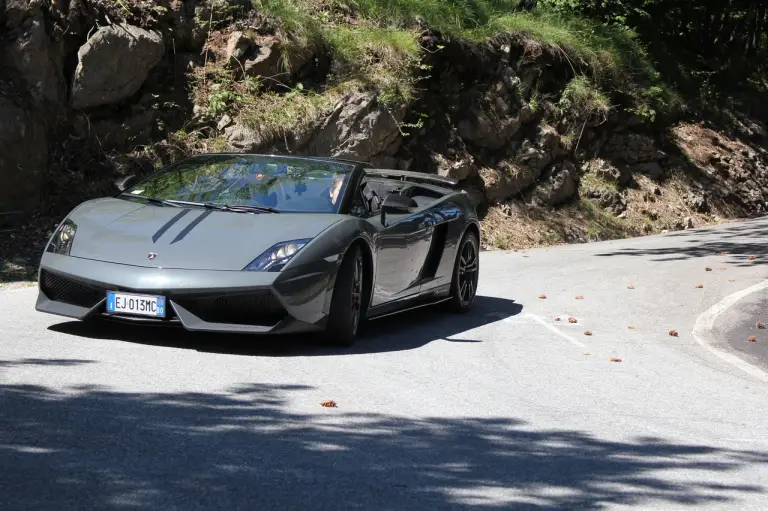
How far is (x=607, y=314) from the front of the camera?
11.6m

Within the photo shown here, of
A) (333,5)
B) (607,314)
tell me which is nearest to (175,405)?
(607,314)

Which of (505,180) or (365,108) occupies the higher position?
(365,108)

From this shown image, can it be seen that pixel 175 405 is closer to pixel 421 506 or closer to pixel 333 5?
pixel 421 506

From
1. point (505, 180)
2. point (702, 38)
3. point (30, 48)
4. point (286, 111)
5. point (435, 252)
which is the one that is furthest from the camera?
point (702, 38)

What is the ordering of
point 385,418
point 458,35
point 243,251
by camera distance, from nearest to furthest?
point 385,418
point 243,251
point 458,35

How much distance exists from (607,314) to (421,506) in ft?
24.1

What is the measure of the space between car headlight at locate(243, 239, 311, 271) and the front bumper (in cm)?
6

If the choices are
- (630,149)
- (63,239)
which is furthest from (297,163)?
(630,149)

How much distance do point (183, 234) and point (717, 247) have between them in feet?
40.5

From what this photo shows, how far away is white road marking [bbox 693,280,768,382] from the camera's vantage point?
8906 millimetres

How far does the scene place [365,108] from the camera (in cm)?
1750

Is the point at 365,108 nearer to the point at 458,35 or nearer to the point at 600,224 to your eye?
the point at 458,35

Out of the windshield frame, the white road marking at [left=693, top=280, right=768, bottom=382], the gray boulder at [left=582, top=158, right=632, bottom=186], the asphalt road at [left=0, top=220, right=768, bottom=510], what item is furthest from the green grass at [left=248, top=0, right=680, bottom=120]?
the asphalt road at [left=0, top=220, right=768, bottom=510]

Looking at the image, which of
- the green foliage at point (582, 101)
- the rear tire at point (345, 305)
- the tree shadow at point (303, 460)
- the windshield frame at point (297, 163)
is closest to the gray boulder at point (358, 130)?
the green foliage at point (582, 101)
